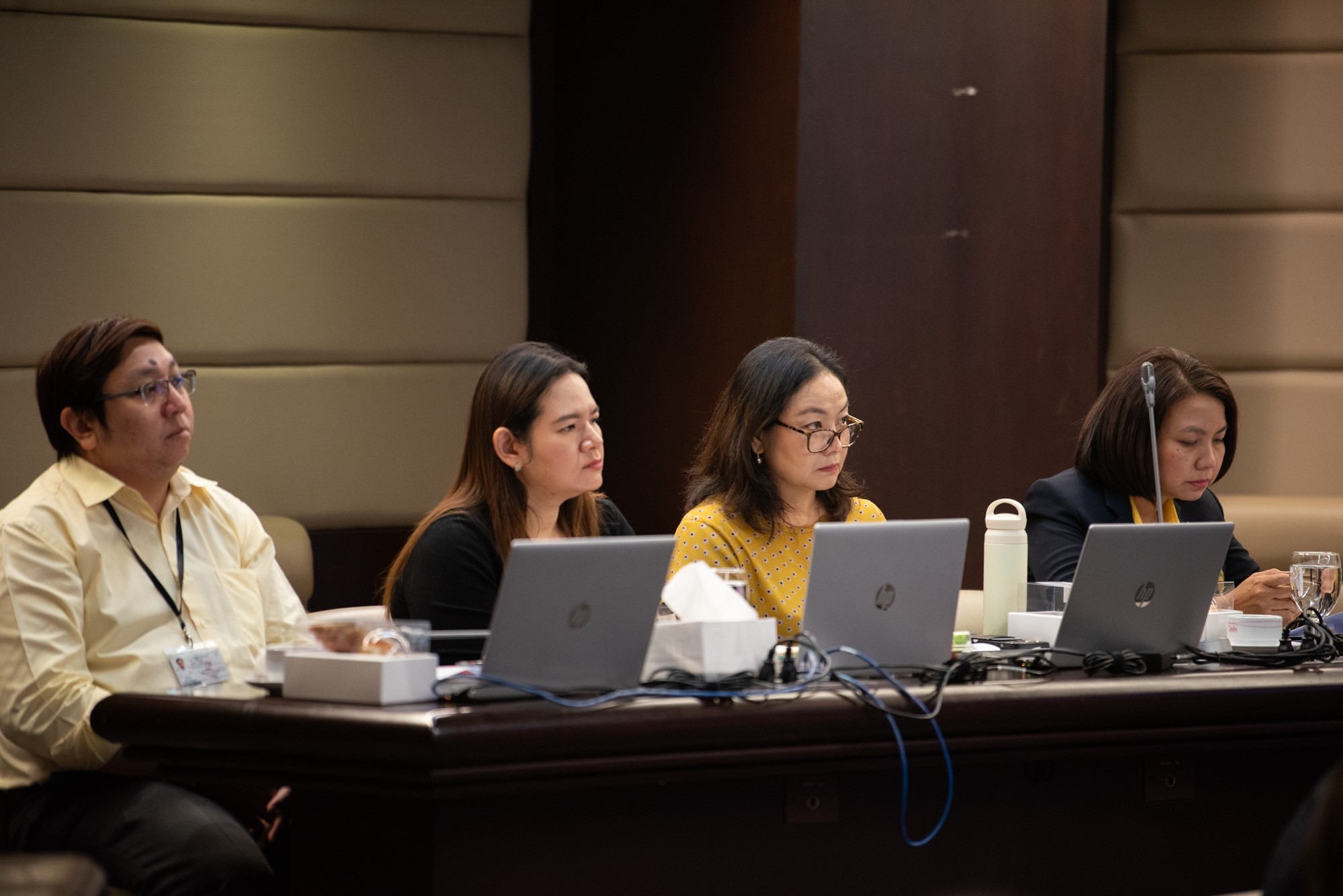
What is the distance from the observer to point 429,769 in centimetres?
168

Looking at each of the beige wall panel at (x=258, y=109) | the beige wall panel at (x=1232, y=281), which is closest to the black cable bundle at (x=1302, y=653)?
the beige wall panel at (x=1232, y=281)

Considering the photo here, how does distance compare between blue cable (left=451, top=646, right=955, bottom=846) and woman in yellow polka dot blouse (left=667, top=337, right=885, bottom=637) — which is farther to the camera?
woman in yellow polka dot blouse (left=667, top=337, right=885, bottom=637)

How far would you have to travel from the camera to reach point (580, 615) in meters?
1.82

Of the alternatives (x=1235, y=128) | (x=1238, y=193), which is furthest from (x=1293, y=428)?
(x=1235, y=128)

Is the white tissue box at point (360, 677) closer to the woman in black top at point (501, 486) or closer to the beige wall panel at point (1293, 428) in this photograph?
the woman in black top at point (501, 486)

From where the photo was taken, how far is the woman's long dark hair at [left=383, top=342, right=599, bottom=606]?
2512 mm

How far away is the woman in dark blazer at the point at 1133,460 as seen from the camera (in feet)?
9.57

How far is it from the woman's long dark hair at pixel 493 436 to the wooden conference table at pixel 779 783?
72 centimetres

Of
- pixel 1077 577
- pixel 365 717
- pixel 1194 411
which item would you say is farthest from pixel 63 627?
pixel 1194 411

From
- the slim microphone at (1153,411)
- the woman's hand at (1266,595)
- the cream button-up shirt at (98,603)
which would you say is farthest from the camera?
the slim microphone at (1153,411)

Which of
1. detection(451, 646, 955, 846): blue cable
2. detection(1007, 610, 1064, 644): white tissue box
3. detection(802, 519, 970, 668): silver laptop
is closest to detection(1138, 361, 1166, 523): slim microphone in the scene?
detection(1007, 610, 1064, 644): white tissue box

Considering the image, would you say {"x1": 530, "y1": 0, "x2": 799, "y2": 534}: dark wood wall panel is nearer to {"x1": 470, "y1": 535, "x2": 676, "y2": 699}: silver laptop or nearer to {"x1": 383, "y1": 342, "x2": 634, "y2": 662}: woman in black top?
{"x1": 383, "y1": 342, "x2": 634, "y2": 662}: woman in black top

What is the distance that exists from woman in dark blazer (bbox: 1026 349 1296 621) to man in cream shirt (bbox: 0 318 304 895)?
140cm

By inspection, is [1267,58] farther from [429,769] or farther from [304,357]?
[429,769]
